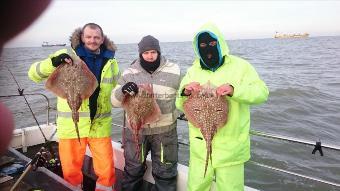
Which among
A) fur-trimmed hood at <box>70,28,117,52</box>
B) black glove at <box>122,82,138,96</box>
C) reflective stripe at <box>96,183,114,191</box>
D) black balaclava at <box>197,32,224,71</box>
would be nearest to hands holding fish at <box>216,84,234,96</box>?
black balaclava at <box>197,32,224,71</box>

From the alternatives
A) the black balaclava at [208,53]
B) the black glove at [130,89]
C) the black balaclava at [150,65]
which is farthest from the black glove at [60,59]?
the black balaclava at [208,53]

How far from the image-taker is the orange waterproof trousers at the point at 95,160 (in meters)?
5.00

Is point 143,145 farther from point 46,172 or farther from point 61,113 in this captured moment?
point 46,172

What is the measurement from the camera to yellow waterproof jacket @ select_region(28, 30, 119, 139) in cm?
491

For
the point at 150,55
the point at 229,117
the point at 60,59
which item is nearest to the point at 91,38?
the point at 60,59

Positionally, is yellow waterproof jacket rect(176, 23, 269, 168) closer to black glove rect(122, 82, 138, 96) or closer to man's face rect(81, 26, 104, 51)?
black glove rect(122, 82, 138, 96)

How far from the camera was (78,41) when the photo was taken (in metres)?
4.95

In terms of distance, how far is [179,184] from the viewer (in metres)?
5.04

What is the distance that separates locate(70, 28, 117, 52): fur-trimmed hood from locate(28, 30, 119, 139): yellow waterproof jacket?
0.19 metres

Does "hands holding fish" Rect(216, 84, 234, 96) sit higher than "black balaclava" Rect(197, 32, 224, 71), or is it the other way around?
"black balaclava" Rect(197, 32, 224, 71)

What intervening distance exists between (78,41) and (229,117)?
2.60m

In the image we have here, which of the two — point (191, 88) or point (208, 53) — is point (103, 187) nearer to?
point (191, 88)

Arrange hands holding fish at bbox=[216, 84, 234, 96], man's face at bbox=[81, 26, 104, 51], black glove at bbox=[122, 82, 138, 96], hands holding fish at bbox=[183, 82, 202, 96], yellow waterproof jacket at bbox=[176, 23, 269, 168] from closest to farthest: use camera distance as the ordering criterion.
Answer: hands holding fish at bbox=[216, 84, 234, 96], hands holding fish at bbox=[183, 82, 202, 96], yellow waterproof jacket at bbox=[176, 23, 269, 168], black glove at bbox=[122, 82, 138, 96], man's face at bbox=[81, 26, 104, 51]

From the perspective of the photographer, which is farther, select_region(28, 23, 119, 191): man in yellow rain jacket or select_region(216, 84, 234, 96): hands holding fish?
select_region(28, 23, 119, 191): man in yellow rain jacket
